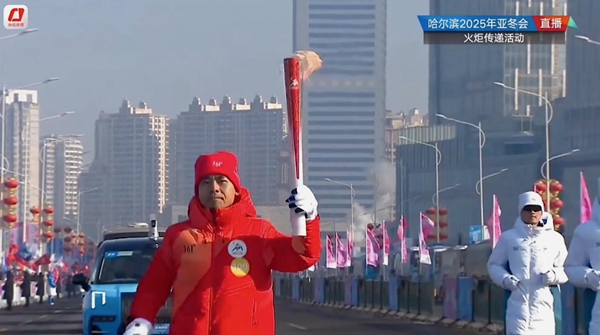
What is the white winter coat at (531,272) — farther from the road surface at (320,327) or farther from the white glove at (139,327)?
the road surface at (320,327)

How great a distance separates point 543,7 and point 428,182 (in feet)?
68.9

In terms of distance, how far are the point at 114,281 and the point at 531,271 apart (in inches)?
295

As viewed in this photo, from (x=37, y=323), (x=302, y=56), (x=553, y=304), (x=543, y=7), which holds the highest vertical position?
(x=543, y=7)

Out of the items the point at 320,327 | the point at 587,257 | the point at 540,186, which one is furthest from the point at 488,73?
the point at 587,257

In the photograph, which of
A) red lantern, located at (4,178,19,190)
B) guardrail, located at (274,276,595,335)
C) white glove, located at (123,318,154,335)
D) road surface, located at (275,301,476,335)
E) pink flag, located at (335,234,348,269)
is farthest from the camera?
pink flag, located at (335,234,348,269)

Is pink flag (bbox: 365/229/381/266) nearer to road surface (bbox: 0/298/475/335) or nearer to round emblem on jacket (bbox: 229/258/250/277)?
road surface (bbox: 0/298/475/335)

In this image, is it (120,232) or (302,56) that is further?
(120,232)

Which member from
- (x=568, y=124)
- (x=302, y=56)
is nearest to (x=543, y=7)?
(x=568, y=124)

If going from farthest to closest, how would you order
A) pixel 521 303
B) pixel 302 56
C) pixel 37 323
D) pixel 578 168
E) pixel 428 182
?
pixel 428 182 → pixel 578 168 → pixel 37 323 → pixel 521 303 → pixel 302 56

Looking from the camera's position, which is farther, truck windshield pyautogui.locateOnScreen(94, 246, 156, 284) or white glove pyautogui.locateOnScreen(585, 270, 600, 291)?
truck windshield pyautogui.locateOnScreen(94, 246, 156, 284)

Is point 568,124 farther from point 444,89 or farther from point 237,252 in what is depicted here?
point 237,252

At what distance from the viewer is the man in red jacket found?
278 inches

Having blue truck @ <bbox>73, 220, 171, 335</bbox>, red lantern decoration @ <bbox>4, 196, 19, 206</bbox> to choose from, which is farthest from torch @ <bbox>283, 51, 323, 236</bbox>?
red lantern decoration @ <bbox>4, 196, 19, 206</bbox>

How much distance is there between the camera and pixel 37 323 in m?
33.3
